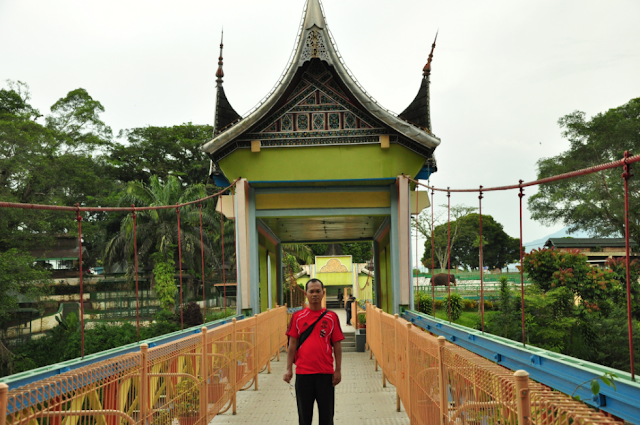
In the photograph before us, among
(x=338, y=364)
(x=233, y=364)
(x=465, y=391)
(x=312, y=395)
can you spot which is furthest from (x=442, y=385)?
(x=233, y=364)

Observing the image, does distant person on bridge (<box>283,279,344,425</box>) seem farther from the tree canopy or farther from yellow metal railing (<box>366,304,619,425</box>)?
the tree canopy

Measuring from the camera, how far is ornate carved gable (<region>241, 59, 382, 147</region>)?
13.0 m

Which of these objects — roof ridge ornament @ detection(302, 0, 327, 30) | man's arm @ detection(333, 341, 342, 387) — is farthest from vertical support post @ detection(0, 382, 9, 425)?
roof ridge ornament @ detection(302, 0, 327, 30)

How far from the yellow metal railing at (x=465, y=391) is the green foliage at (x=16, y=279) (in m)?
18.4

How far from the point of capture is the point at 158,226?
3225 centimetres

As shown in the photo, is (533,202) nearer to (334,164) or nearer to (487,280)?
(487,280)

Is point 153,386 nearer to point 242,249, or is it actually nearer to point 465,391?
point 465,391

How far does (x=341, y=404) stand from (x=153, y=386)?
4.05 metres

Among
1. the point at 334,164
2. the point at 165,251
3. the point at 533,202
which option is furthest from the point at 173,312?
the point at 533,202

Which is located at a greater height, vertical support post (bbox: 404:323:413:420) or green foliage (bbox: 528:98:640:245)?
Result: green foliage (bbox: 528:98:640:245)

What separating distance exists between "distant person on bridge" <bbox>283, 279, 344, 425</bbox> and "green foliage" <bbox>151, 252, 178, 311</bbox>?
27415 mm

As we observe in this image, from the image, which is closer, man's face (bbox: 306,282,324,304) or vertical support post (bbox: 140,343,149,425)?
vertical support post (bbox: 140,343,149,425)

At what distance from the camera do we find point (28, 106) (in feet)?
112

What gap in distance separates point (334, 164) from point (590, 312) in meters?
9.45
